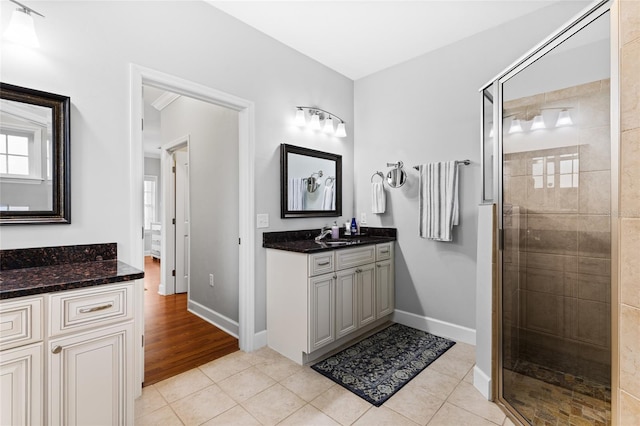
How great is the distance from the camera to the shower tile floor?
1.48 meters

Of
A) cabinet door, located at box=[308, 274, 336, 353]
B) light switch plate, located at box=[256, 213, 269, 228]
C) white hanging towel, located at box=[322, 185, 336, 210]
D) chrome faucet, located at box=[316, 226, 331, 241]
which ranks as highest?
white hanging towel, located at box=[322, 185, 336, 210]

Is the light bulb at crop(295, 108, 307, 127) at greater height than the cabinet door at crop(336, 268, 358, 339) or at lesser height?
greater

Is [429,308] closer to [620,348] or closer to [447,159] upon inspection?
[447,159]

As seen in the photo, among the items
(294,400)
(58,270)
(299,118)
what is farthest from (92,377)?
(299,118)

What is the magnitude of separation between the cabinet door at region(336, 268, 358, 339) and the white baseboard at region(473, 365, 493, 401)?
0.96 meters

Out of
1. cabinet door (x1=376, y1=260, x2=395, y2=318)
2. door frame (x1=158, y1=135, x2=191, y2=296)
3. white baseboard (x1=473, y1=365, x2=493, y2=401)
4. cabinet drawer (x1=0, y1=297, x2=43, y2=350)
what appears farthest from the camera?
door frame (x1=158, y1=135, x2=191, y2=296)

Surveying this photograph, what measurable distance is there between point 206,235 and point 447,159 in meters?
2.61

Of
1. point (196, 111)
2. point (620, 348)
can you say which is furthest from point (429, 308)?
point (196, 111)

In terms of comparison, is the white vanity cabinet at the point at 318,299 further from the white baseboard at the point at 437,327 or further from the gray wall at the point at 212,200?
the gray wall at the point at 212,200

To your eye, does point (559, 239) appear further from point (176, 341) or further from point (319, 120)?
point (176, 341)

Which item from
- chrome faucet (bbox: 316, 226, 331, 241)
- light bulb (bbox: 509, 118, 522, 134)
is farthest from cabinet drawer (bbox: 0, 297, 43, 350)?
light bulb (bbox: 509, 118, 522, 134)

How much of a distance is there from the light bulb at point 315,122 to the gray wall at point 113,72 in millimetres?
548

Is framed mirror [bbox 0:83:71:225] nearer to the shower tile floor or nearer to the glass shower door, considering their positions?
the glass shower door

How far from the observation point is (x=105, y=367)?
1328 mm
